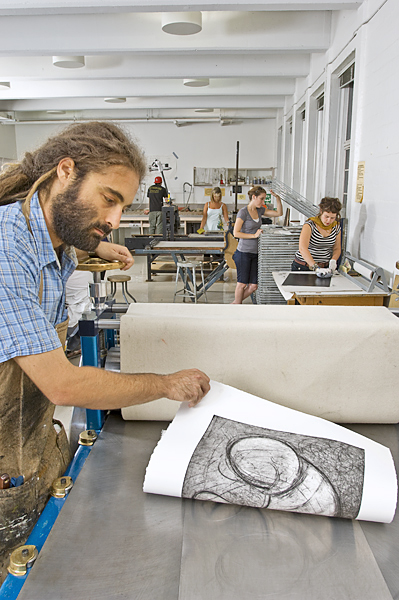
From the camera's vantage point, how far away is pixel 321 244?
3.69 m

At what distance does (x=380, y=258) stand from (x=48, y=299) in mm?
2934

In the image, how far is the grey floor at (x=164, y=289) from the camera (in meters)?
5.82

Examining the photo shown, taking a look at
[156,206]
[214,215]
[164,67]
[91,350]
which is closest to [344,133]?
[164,67]

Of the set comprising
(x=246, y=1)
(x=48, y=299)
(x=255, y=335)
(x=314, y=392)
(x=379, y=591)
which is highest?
(x=246, y=1)

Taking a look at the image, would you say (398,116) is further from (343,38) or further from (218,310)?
(218,310)

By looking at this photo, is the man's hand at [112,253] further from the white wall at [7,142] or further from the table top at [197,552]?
the white wall at [7,142]

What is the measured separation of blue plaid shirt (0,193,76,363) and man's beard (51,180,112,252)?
0.12 feet

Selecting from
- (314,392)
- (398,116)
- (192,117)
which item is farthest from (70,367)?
(192,117)

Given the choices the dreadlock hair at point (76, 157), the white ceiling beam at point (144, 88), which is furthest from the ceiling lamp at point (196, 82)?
the dreadlock hair at point (76, 157)

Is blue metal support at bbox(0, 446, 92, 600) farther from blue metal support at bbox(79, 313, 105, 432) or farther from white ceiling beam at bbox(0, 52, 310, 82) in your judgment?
white ceiling beam at bbox(0, 52, 310, 82)

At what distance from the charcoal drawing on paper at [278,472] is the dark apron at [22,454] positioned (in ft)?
1.18

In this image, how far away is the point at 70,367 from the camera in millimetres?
850

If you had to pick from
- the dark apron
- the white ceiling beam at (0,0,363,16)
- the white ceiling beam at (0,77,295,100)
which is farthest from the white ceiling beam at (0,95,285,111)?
the dark apron

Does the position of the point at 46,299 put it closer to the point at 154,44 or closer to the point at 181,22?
the point at 181,22
